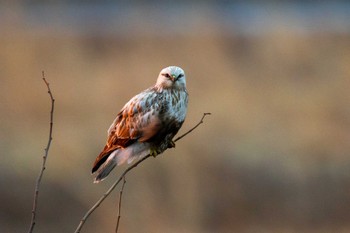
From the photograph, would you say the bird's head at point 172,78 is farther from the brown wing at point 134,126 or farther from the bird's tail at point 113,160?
the bird's tail at point 113,160

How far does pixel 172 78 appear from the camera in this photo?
8.92 feet

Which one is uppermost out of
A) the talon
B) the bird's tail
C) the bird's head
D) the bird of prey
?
the bird's head

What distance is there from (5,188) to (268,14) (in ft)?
7.53

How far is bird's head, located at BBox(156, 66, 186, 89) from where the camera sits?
107 inches

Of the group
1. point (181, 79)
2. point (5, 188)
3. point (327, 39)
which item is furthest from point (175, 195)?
point (181, 79)

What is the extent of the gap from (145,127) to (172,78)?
0.14 meters

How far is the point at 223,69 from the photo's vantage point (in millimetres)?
6918

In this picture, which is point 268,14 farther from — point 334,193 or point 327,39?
point 334,193

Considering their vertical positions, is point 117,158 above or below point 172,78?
below

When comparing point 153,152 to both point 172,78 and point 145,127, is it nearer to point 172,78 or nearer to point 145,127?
point 145,127

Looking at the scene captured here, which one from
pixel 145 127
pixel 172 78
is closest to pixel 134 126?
pixel 145 127

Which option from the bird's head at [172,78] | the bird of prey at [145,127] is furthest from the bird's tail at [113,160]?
the bird's head at [172,78]

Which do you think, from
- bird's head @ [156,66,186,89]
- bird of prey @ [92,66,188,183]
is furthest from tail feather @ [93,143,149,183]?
bird's head @ [156,66,186,89]

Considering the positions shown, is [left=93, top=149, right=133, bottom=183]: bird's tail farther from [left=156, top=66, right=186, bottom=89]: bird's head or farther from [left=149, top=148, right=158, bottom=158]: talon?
[left=156, top=66, right=186, bottom=89]: bird's head
